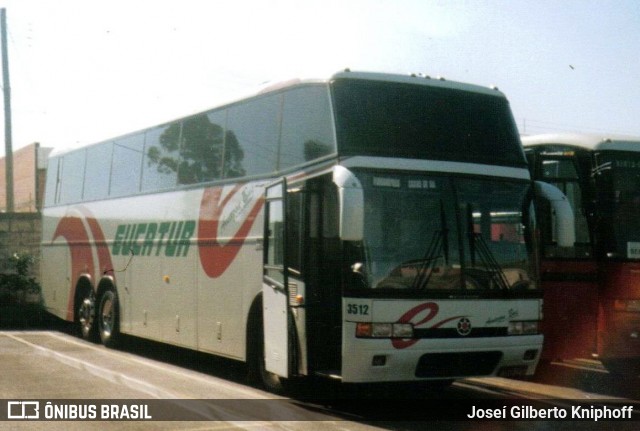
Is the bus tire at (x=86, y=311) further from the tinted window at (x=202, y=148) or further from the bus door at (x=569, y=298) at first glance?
the bus door at (x=569, y=298)

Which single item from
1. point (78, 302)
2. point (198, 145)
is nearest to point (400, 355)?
point (198, 145)

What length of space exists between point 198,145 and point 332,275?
15.7 feet

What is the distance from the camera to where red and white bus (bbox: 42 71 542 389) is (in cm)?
962

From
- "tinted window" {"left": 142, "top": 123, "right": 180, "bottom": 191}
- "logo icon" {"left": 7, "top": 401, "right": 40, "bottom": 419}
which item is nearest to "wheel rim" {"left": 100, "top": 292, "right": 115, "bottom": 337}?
"tinted window" {"left": 142, "top": 123, "right": 180, "bottom": 191}

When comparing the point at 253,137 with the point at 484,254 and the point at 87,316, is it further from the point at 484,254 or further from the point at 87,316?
the point at 87,316

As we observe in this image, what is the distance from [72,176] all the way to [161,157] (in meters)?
5.29

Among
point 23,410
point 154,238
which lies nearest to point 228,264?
point 154,238

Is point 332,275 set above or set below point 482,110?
below

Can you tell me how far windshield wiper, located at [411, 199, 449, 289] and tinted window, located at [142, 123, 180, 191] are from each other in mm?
6104

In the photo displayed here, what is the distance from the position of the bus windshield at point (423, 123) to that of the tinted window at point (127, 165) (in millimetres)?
6962

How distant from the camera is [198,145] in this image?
14.2m

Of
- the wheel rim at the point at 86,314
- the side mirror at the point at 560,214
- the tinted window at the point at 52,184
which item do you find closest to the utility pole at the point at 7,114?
the tinted window at the point at 52,184

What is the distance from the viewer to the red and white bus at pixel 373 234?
31.6 feet

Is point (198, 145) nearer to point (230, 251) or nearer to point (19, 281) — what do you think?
point (230, 251)
